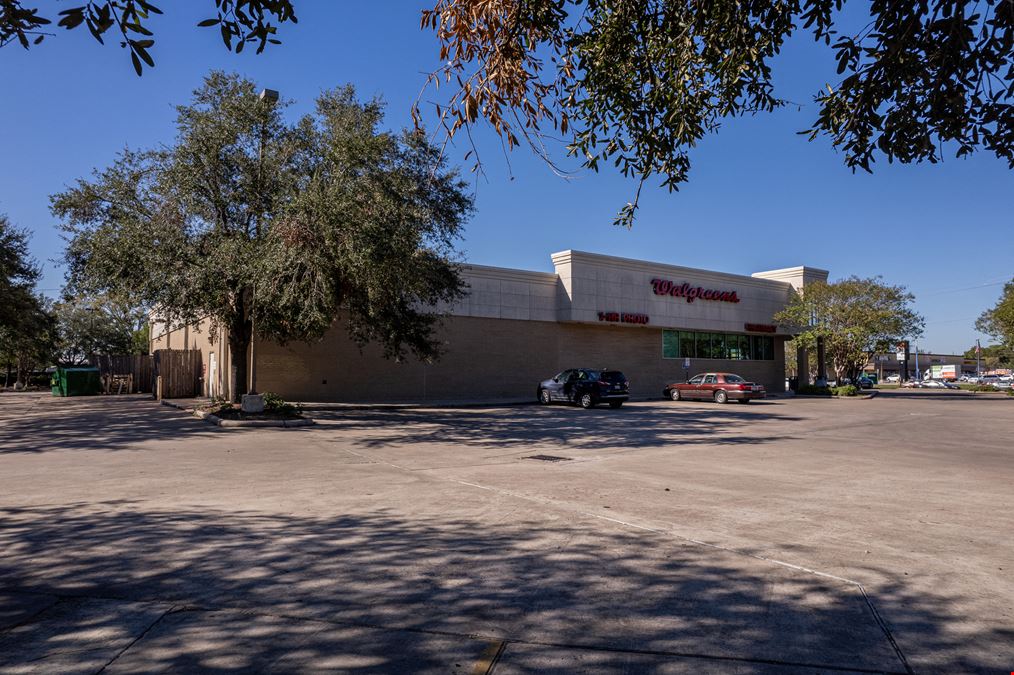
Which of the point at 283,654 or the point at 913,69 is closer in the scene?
the point at 283,654

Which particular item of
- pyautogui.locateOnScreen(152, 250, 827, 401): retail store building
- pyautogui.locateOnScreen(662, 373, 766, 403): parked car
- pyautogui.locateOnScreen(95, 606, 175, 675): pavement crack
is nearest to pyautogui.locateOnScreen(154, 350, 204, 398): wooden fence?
pyautogui.locateOnScreen(152, 250, 827, 401): retail store building

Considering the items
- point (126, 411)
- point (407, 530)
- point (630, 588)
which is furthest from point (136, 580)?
point (126, 411)

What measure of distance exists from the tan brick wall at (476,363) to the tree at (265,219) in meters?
8.09

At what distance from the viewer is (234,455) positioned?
12688 mm

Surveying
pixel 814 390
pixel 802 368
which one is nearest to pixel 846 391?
pixel 814 390

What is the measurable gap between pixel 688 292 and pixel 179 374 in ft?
91.2

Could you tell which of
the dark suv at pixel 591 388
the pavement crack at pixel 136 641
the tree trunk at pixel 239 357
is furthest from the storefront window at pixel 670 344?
the pavement crack at pixel 136 641

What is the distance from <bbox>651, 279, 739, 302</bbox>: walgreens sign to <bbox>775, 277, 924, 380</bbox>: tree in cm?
475

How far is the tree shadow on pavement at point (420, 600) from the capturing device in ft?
12.9

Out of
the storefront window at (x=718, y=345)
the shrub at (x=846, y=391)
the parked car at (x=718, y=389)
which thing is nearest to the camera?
the parked car at (x=718, y=389)

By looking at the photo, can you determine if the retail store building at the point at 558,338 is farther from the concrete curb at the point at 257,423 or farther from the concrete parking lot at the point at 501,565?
the concrete parking lot at the point at 501,565

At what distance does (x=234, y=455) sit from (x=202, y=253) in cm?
793

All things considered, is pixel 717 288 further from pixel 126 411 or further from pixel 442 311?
pixel 126 411

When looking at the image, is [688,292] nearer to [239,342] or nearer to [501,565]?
[239,342]
